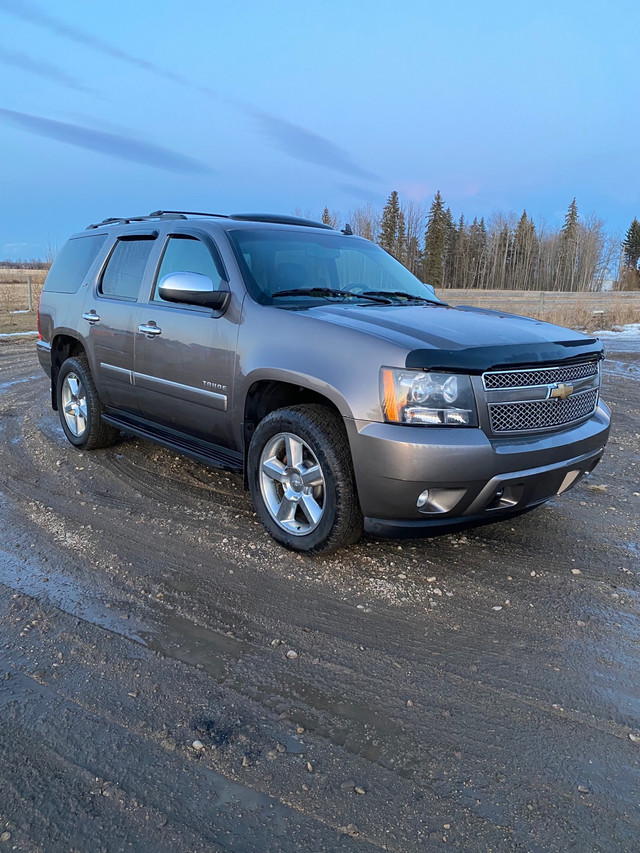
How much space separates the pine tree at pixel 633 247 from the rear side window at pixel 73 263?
110m

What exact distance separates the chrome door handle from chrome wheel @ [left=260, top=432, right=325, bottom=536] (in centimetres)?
136

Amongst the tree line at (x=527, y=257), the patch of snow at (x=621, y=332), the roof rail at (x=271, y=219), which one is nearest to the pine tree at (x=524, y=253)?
the tree line at (x=527, y=257)

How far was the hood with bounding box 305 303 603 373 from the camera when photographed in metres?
3.04

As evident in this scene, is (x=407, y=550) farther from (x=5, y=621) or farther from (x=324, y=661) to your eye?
(x=5, y=621)

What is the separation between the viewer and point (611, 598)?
3.20 metres

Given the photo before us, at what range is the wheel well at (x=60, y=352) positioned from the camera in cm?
594

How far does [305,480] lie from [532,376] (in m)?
1.38

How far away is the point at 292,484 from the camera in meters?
3.62

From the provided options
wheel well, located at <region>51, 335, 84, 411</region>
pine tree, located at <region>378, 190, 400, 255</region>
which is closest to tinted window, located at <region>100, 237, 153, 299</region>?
wheel well, located at <region>51, 335, 84, 411</region>

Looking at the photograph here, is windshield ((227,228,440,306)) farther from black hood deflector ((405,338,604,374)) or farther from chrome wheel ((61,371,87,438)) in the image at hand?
chrome wheel ((61,371,87,438))

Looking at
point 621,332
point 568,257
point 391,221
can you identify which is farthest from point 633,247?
point 621,332

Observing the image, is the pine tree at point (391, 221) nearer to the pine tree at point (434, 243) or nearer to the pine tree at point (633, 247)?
the pine tree at point (434, 243)

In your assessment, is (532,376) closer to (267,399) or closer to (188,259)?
(267,399)

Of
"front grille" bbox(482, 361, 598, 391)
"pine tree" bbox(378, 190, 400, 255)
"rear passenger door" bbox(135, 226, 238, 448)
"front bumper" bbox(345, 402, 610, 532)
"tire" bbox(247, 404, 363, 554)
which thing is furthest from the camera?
"pine tree" bbox(378, 190, 400, 255)
